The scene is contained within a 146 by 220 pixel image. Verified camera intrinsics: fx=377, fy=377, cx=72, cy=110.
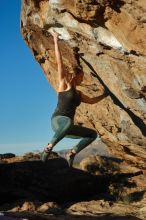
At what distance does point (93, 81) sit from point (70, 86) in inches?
189

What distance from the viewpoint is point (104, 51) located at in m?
10.2

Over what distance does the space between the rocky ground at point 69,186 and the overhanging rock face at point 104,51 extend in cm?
Answer: 426

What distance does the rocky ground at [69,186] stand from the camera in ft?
58.7

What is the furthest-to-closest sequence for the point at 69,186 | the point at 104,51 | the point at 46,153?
the point at 69,186
the point at 104,51
the point at 46,153

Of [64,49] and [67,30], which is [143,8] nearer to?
[67,30]

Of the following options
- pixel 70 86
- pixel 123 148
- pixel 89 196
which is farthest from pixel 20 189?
pixel 70 86

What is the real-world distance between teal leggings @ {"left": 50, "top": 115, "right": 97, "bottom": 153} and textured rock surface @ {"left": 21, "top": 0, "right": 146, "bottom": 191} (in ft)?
8.87

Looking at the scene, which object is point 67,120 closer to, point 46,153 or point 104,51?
point 46,153

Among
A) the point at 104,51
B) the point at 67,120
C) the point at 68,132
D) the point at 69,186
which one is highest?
the point at 104,51

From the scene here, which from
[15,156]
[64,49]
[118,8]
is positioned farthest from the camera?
[15,156]

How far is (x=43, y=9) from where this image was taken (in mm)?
10734

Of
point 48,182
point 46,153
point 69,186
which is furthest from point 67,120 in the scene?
point 48,182

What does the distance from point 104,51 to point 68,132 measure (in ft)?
11.9

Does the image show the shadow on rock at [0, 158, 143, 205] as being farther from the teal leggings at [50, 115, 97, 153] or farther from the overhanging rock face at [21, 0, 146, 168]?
the teal leggings at [50, 115, 97, 153]
